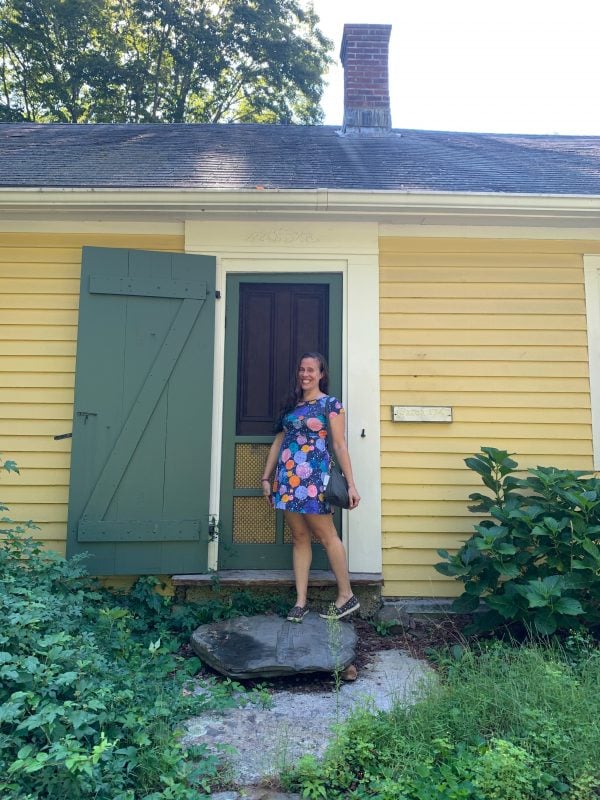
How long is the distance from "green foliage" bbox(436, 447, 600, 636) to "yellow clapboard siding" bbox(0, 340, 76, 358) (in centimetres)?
277

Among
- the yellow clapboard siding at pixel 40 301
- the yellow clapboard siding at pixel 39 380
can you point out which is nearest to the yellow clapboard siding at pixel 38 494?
the yellow clapboard siding at pixel 39 380

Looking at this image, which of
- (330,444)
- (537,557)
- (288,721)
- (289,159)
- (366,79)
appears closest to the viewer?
(288,721)

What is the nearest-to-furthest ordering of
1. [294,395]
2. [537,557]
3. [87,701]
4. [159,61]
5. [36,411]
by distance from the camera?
1. [87,701]
2. [537,557]
3. [294,395]
4. [36,411]
5. [159,61]

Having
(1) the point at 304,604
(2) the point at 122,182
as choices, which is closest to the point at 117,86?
(2) the point at 122,182

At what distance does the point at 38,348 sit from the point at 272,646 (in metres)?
2.48

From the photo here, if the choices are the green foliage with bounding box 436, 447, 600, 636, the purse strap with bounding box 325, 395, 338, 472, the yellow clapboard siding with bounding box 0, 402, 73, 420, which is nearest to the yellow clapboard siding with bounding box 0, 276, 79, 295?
the yellow clapboard siding with bounding box 0, 402, 73, 420

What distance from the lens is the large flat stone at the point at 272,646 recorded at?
111 inches

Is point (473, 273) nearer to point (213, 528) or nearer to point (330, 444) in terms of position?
point (330, 444)

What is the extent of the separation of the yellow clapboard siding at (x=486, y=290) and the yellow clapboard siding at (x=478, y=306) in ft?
0.07

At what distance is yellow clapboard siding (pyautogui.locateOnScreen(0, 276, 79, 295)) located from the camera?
3.94 m

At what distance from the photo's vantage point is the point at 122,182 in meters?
3.83

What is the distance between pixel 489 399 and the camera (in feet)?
12.8

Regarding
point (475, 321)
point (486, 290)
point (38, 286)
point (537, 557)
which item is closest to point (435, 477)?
point (537, 557)

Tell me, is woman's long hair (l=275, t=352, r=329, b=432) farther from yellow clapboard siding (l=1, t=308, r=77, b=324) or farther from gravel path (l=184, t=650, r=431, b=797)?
yellow clapboard siding (l=1, t=308, r=77, b=324)
